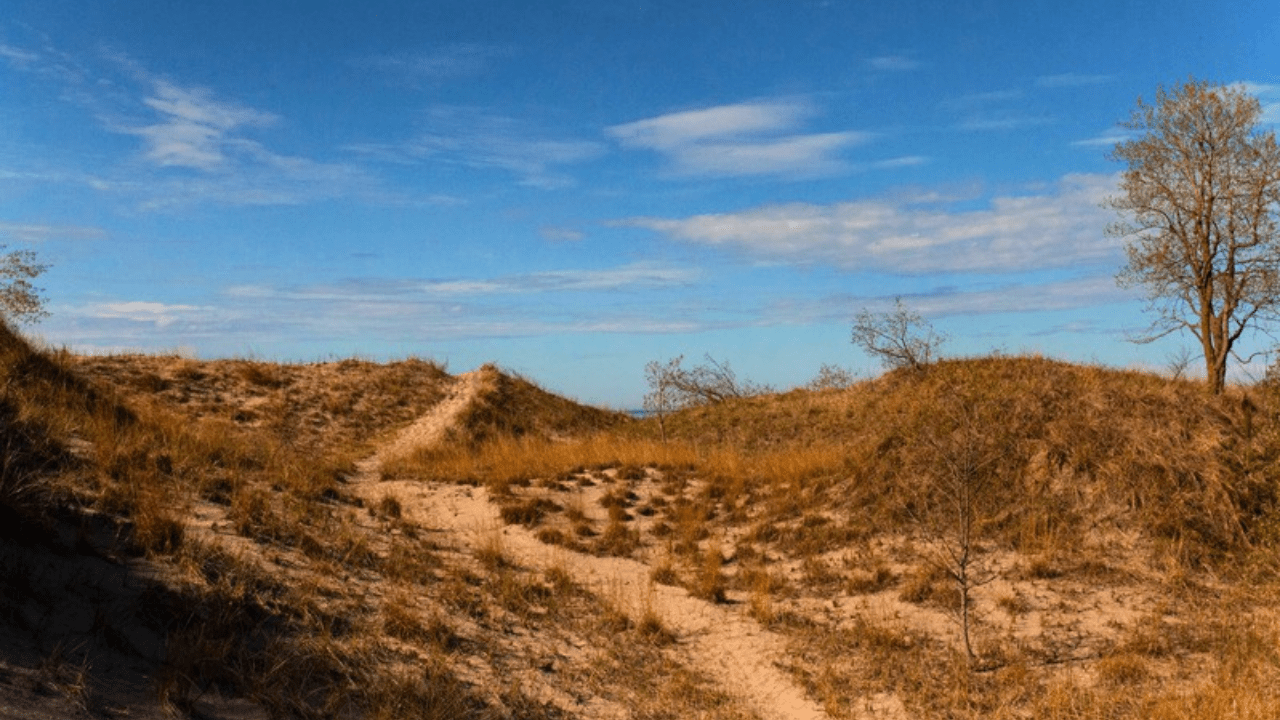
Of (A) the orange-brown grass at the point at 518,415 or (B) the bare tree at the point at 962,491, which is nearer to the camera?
(B) the bare tree at the point at 962,491

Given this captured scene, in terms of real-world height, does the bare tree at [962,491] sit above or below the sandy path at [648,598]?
above

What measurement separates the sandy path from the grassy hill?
11 cm

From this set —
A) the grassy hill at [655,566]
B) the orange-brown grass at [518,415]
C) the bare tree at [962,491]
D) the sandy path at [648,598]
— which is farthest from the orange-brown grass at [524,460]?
the bare tree at [962,491]

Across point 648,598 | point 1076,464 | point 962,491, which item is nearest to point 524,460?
point 648,598

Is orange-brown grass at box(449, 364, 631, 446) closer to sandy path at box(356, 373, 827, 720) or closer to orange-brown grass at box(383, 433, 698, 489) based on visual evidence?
orange-brown grass at box(383, 433, 698, 489)

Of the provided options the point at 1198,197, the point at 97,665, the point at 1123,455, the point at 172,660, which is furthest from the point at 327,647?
the point at 1198,197

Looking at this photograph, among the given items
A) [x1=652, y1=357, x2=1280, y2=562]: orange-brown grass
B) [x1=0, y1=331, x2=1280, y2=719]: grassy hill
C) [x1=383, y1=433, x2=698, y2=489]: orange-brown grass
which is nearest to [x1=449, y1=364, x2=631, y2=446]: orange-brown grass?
[x1=383, y1=433, x2=698, y2=489]: orange-brown grass

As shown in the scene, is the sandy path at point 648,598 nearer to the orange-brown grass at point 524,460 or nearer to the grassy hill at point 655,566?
the grassy hill at point 655,566

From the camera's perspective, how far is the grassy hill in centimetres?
869

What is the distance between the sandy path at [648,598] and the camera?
10016 millimetres

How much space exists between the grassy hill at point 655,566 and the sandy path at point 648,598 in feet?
0.37

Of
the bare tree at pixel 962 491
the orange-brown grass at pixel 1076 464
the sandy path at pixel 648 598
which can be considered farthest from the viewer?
the orange-brown grass at pixel 1076 464

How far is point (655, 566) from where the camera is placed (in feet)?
46.6

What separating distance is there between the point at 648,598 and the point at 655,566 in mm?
1951
